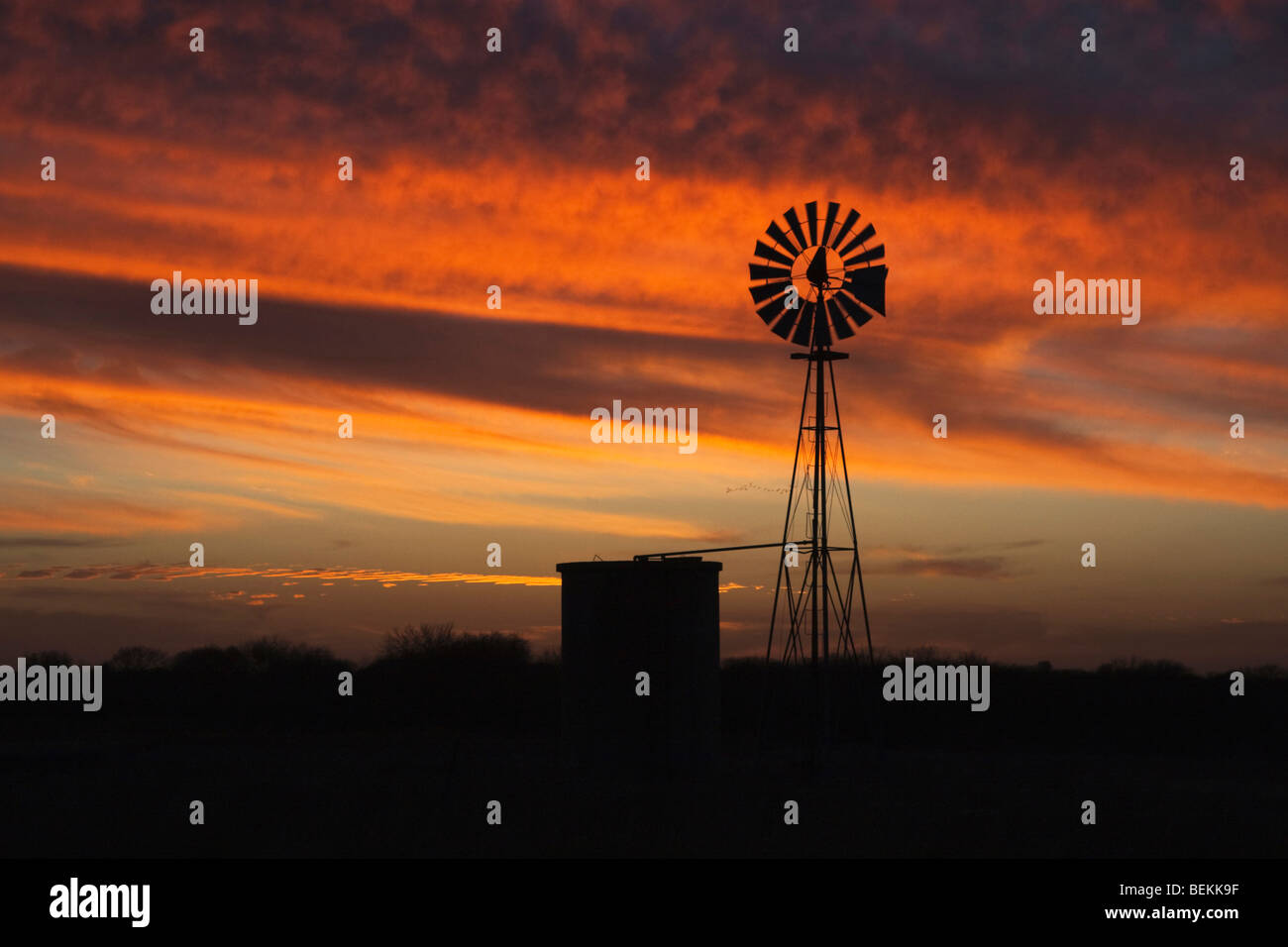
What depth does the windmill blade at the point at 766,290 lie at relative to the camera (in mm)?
28000

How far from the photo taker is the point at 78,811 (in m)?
22.4

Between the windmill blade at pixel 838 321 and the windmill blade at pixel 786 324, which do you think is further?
the windmill blade at pixel 786 324

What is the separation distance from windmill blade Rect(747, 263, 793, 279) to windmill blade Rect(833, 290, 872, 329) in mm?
1352

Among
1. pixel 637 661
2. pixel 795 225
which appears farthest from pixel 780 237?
pixel 637 661

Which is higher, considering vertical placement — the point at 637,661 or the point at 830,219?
the point at 830,219

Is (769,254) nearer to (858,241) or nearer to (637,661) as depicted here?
(858,241)

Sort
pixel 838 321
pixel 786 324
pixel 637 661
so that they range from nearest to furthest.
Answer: pixel 637 661 → pixel 838 321 → pixel 786 324

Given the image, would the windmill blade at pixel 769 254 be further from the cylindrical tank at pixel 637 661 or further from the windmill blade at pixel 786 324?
the cylindrical tank at pixel 637 661

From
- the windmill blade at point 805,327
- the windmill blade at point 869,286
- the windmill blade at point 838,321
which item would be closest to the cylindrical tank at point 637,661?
the windmill blade at point 805,327

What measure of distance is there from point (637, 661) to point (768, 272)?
9.31 m

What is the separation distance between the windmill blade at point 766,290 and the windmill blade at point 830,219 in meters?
1.32

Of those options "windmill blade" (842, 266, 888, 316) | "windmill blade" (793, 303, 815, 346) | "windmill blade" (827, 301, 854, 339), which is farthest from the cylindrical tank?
"windmill blade" (842, 266, 888, 316)

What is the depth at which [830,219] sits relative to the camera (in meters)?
27.6

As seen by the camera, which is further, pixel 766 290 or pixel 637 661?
pixel 766 290
